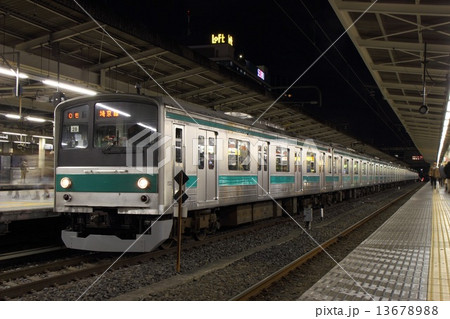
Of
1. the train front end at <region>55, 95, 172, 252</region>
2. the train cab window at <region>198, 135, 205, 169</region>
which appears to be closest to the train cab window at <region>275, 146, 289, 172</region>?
the train cab window at <region>198, 135, 205, 169</region>

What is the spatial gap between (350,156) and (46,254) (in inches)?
747

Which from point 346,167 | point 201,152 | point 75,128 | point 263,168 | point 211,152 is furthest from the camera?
point 346,167

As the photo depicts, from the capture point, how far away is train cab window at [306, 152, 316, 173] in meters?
16.4

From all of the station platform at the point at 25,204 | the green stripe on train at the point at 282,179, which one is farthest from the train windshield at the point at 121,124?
the green stripe on train at the point at 282,179

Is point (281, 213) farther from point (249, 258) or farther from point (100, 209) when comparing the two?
point (100, 209)

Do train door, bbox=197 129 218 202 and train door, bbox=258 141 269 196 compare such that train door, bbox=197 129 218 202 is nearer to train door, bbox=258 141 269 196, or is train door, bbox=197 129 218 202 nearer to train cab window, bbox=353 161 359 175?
train door, bbox=258 141 269 196

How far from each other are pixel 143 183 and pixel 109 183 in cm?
67

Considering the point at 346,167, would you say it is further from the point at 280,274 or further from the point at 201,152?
the point at 280,274

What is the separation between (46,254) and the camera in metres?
8.98

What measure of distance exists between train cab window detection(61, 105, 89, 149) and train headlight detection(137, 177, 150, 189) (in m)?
1.34

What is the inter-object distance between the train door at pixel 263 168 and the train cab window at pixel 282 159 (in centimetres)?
83

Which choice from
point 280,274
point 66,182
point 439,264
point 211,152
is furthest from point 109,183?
point 439,264

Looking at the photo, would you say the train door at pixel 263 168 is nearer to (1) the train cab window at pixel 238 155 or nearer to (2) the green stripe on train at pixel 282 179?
(2) the green stripe on train at pixel 282 179

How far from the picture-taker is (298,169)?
608 inches
